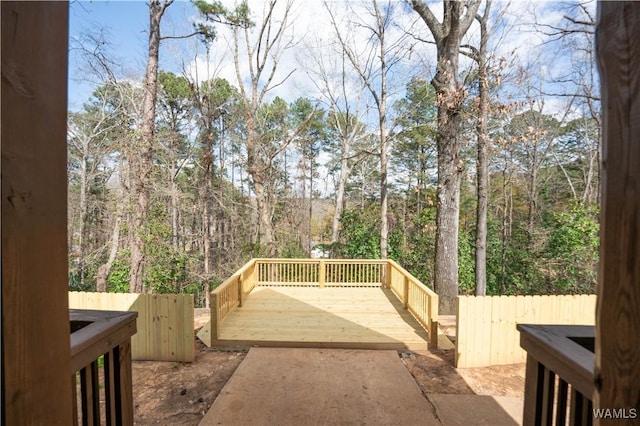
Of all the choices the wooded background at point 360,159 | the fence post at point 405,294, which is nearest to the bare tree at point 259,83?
the wooded background at point 360,159

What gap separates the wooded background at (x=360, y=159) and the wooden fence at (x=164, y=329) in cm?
336

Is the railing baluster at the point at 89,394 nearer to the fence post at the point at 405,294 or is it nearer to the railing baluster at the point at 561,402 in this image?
the railing baluster at the point at 561,402

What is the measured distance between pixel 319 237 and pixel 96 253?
12.1m

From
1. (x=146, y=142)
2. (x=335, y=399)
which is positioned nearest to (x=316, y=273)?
(x=335, y=399)

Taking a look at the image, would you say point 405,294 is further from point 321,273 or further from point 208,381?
point 208,381

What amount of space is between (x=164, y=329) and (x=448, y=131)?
611cm

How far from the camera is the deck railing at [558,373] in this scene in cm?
111

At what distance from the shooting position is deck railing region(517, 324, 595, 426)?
1.11m

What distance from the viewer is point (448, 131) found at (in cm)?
582

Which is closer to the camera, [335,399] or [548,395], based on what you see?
[548,395]

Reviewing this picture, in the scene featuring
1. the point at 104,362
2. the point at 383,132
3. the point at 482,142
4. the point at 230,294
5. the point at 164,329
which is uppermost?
the point at 383,132

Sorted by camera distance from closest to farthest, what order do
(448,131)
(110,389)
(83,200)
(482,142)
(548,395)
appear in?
(548,395)
(110,389)
(448,131)
(482,142)
(83,200)

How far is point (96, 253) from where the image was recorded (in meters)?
9.29

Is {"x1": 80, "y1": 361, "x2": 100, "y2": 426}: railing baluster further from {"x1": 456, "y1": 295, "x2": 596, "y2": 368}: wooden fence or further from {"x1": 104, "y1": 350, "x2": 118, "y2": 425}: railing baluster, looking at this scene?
{"x1": 456, "y1": 295, "x2": 596, "y2": 368}: wooden fence
